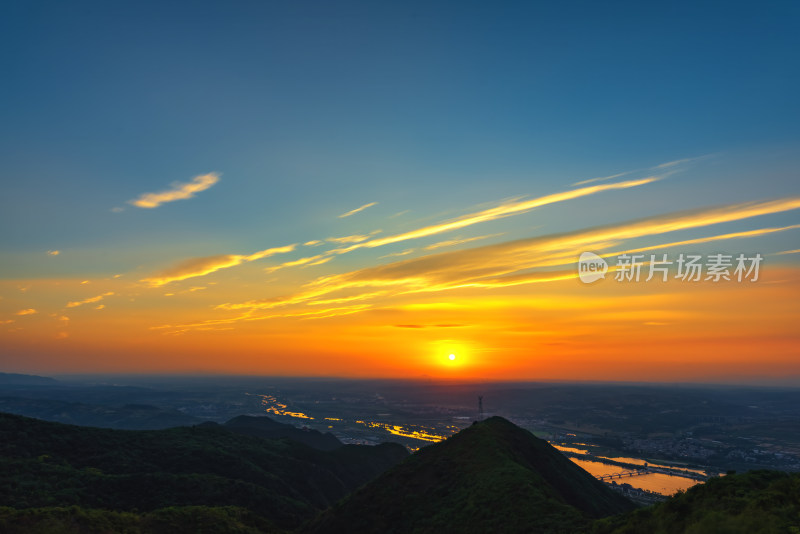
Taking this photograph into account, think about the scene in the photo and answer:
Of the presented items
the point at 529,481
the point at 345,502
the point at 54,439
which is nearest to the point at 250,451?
the point at 54,439

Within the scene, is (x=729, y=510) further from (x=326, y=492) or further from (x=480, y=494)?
(x=326, y=492)


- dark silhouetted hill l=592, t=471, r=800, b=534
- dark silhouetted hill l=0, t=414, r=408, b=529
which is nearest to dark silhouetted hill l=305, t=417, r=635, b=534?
dark silhouetted hill l=592, t=471, r=800, b=534

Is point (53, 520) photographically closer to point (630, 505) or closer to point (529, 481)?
point (529, 481)

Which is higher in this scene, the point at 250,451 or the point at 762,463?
the point at 250,451

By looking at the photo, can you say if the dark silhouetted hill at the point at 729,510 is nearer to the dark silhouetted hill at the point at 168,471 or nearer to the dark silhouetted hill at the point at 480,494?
the dark silhouetted hill at the point at 480,494

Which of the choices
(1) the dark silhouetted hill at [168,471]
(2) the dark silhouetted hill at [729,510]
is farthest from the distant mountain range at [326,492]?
(1) the dark silhouetted hill at [168,471]

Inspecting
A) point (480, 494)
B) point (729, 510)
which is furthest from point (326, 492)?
point (729, 510)
